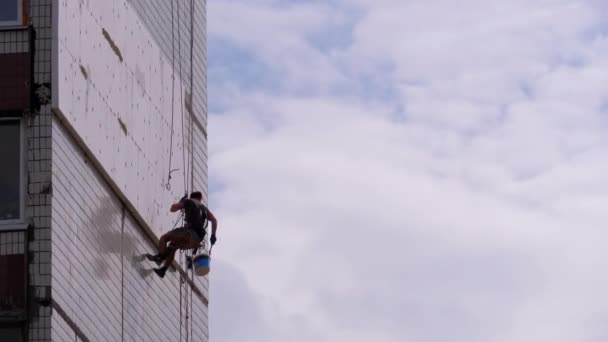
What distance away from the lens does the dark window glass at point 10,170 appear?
23.7 metres

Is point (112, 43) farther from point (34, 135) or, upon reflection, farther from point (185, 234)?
point (34, 135)

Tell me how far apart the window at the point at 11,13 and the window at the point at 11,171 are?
4.89 ft

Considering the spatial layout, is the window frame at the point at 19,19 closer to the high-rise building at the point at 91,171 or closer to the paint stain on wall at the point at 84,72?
the high-rise building at the point at 91,171

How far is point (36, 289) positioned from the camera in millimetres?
23031

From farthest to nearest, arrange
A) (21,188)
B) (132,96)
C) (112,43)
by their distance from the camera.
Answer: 1. (132,96)
2. (112,43)
3. (21,188)

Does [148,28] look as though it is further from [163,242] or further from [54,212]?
[54,212]

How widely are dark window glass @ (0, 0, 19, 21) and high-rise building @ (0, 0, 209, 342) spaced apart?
0.02 m

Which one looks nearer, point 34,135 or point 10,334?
point 10,334

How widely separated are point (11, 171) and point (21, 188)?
326mm

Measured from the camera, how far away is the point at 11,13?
24672 millimetres

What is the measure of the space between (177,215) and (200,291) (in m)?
2.01

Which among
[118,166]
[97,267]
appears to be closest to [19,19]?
[118,166]

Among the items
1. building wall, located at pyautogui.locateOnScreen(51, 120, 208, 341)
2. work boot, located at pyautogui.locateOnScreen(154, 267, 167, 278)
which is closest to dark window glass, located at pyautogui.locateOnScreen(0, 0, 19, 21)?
building wall, located at pyautogui.locateOnScreen(51, 120, 208, 341)

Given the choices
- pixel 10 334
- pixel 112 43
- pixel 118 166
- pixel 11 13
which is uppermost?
pixel 112 43
